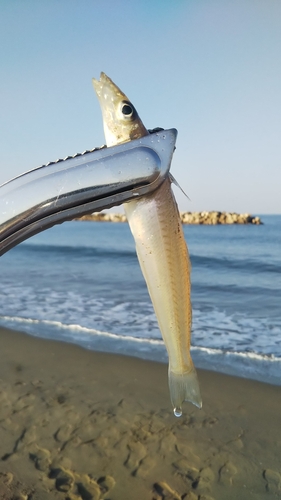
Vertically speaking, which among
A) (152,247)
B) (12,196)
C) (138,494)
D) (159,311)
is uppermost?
(12,196)

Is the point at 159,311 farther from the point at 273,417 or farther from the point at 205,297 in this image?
the point at 205,297

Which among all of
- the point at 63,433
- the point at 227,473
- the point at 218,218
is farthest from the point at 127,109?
the point at 218,218

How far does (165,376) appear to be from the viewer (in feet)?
18.7

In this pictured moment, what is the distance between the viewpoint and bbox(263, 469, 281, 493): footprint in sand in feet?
11.6

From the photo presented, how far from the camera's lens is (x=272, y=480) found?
364 centimetres

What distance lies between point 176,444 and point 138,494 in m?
0.75

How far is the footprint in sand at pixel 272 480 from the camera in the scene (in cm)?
354

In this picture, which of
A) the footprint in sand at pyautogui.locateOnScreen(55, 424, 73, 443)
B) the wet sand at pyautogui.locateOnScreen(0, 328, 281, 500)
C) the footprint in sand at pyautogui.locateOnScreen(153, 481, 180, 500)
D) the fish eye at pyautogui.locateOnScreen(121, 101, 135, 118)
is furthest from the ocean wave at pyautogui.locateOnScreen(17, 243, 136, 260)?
the fish eye at pyautogui.locateOnScreen(121, 101, 135, 118)

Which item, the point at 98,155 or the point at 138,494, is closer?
the point at 98,155

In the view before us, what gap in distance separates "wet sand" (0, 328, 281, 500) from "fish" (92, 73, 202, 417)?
2722 millimetres

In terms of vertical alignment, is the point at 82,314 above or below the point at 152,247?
below

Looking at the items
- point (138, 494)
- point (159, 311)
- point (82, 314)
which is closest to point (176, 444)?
point (138, 494)

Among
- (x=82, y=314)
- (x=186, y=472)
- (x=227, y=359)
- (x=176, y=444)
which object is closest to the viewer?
(x=186, y=472)

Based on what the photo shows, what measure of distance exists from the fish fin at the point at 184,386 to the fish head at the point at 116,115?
0.74 meters
